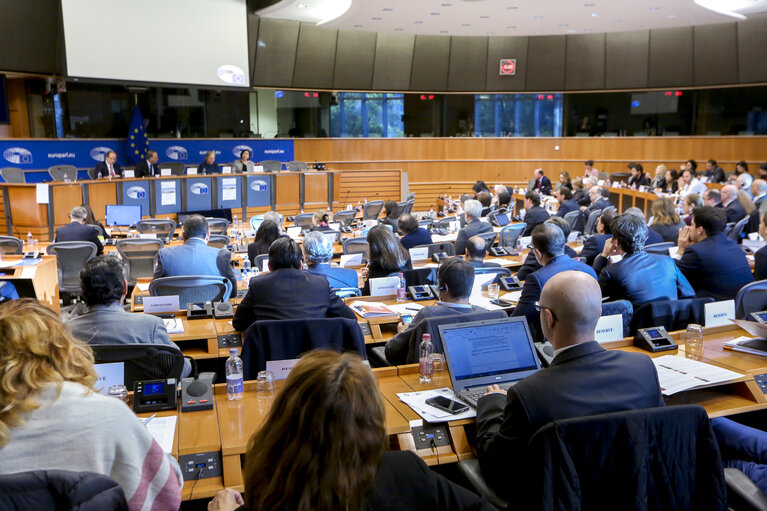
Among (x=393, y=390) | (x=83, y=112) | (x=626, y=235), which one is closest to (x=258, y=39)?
(x=83, y=112)

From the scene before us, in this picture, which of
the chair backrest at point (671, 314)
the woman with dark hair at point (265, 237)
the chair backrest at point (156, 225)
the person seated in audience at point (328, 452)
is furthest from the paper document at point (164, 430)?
the chair backrest at point (156, 225)

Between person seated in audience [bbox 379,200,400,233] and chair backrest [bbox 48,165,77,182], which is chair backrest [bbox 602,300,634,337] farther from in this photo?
chair backrest [bbox 48,165,77,182]

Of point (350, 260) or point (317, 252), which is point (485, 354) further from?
point (350, 260)

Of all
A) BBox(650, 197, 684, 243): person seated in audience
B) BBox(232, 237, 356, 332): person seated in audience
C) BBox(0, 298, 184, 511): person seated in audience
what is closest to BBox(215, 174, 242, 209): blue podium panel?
BBox(650, 197, 684, 243): person seated in audience

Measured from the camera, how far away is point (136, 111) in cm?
1452

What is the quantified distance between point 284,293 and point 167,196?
8321 mm

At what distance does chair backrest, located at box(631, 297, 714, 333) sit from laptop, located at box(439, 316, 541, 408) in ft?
4.71

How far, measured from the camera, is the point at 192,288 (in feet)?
16.3

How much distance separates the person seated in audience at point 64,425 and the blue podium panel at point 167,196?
9.77 m

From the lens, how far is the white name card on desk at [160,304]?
14.5 ft

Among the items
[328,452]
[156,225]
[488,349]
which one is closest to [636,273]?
[488,349]

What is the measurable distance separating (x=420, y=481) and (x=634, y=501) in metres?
0.83

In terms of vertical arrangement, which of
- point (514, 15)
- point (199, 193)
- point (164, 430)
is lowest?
point (164, 430)

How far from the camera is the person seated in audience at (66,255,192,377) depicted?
328 cm
